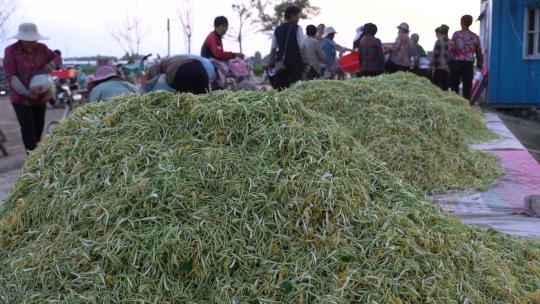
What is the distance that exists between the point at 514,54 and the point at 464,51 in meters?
1.89

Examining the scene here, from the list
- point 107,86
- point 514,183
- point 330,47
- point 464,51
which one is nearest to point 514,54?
point 464,51

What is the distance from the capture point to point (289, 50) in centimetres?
748

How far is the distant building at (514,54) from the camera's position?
11.1 m

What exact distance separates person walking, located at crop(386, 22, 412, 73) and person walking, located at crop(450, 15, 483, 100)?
2.69 feet

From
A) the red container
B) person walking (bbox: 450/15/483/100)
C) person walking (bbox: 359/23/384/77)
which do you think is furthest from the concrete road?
person walking (bbox: 450/15/483/100)

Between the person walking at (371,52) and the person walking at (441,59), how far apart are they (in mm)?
1343

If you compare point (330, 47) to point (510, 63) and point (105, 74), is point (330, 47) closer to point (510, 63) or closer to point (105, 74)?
point (510, 63)

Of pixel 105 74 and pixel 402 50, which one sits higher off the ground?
pixel 402 50

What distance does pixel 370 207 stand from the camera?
2.67 metres

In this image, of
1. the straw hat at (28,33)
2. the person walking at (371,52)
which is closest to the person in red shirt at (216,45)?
the straw hat at (28,33)

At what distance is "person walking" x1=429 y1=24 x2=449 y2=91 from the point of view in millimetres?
10352

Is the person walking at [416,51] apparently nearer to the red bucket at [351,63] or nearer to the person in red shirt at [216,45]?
the red bucket at [351,63]

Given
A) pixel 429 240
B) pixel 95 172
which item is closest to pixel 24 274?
pixel 95 172

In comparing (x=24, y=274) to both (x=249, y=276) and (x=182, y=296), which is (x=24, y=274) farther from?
(x=249, y=276)
